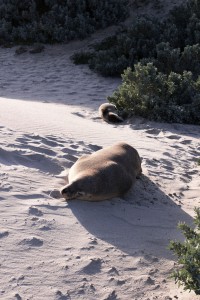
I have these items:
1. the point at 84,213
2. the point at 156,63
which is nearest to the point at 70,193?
the point at 84,213

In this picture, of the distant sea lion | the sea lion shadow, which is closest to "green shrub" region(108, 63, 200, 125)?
the distant sea lion

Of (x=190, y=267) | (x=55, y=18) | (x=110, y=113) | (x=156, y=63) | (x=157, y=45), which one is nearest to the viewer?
(x=190, y=267)

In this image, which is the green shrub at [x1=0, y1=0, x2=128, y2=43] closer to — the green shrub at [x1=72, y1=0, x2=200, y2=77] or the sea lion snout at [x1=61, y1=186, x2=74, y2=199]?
the green shrub at [x1=72, y1=0, x2=200, y2=77]

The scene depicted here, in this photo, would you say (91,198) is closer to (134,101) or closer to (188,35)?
(134,101)

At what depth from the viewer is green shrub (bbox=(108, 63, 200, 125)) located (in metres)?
8.60

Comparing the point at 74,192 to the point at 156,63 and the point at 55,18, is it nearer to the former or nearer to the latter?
the point at 156,63

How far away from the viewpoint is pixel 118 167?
539 cm

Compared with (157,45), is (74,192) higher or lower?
lower

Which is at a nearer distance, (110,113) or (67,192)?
(67,192)

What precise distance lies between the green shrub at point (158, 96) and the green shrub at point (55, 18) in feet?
15.2

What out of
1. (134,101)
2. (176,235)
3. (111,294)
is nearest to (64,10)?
(134,101)

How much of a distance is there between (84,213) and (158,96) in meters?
4.50

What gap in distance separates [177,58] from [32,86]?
288cm

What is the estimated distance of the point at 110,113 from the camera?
8484mm
